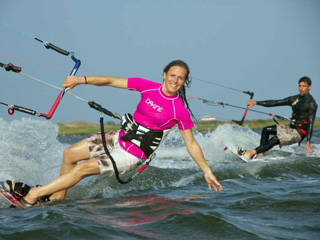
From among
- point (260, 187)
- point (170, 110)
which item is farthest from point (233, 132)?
point (170, 110)

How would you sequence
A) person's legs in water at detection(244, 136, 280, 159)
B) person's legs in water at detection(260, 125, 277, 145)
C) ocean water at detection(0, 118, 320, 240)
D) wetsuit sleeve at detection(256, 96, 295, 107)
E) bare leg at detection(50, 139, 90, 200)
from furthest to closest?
person's legs in water at detection(260, 125, 277, 145) → person's legs in water at detection(244, 136, 280, 159) → wetsuit sleeve at detection(256, 96, 295, 107) → bare leg at detection(50, 139, 90, 200) → ocean water at detection(0, 118, 320, 240)

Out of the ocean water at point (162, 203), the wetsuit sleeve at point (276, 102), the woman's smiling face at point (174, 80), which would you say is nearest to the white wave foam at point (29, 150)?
the ocean water at point (162, 203)

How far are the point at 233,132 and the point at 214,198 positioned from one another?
1304 centimetres

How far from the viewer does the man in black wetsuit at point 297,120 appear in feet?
39.2

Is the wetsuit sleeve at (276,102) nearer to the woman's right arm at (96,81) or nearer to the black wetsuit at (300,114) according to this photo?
the black wetsuit at (300,114)

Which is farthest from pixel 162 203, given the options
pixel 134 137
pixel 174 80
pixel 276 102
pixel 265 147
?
pixel 276 102

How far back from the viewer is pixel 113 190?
800 centimetres

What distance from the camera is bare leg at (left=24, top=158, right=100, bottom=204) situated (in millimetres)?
5844

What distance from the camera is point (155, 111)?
19.4ft

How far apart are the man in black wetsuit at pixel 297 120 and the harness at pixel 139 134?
678cm

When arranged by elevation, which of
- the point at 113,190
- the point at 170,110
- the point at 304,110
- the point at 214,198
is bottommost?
the point at 113,190

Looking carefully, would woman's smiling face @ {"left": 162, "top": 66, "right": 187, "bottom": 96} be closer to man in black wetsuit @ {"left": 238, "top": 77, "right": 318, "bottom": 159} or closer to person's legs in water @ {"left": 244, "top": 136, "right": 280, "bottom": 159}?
man in black wetsuit @ {"left": 238, "top": 77, "right": 318, "bottom": 159}

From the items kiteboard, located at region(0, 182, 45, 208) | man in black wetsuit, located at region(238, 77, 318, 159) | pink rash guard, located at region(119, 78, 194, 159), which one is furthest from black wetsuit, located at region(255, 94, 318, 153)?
kiteboard, located at region(0, 182, 45, 208)

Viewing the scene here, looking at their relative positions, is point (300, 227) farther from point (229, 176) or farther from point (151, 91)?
point (229, 176)
